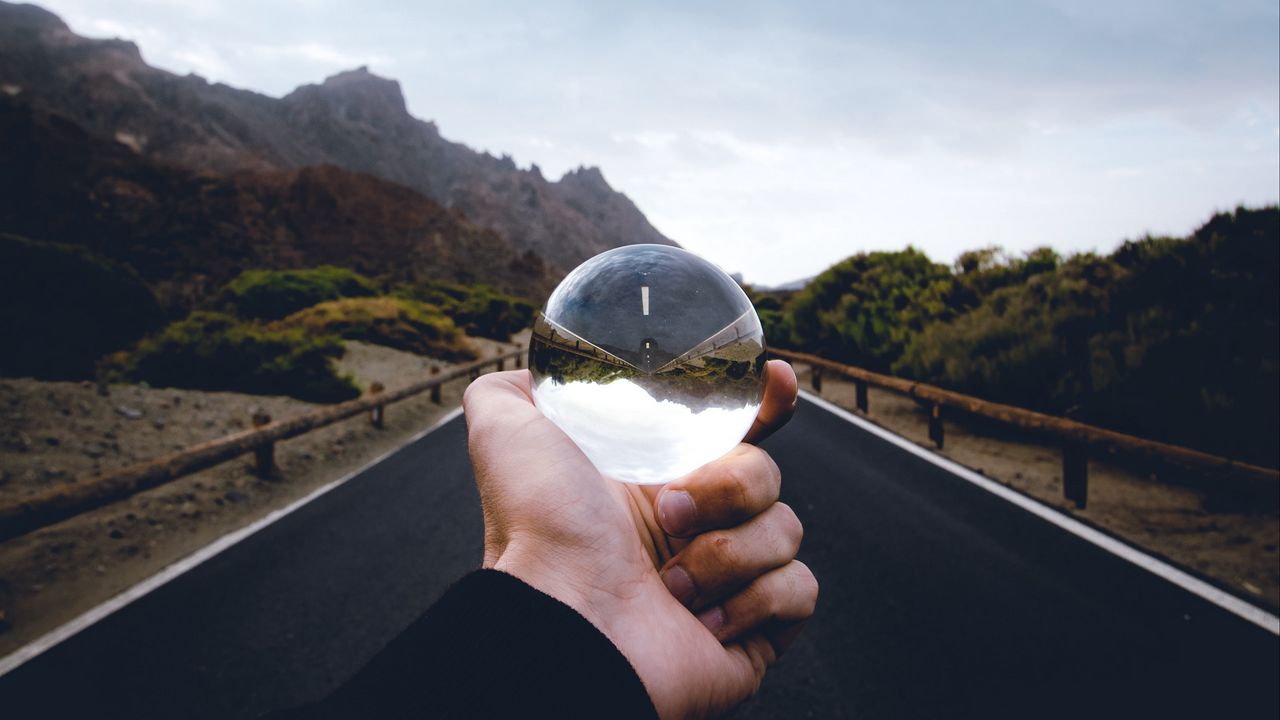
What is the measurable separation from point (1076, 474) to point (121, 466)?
10469 millimetres

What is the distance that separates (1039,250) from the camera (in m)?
13.1

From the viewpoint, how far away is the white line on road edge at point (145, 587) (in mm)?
3156

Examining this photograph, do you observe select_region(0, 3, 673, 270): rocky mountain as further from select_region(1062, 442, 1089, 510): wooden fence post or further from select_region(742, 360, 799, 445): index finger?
select_region(742, 360, 799, 445): index finger

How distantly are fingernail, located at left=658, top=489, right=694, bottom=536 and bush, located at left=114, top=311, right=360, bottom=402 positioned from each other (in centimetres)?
1120

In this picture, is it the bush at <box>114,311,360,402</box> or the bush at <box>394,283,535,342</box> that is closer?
the bush at <box>114,311,360,402</box>

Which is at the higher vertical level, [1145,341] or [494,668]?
[1145,341]

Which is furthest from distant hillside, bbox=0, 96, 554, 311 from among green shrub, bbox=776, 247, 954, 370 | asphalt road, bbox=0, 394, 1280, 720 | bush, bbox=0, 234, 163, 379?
green shrub, bbox=776, 247, 954, 370

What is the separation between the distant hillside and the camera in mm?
36500

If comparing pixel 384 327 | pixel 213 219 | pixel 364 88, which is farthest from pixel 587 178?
pixel 384 327

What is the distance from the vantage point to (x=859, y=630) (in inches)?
127

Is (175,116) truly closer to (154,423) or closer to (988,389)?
(154,423)

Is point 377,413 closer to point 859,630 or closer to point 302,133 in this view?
point 859,630

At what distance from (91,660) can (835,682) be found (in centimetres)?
413

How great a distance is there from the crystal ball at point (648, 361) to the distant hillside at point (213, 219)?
Answer: 28.9 metres
